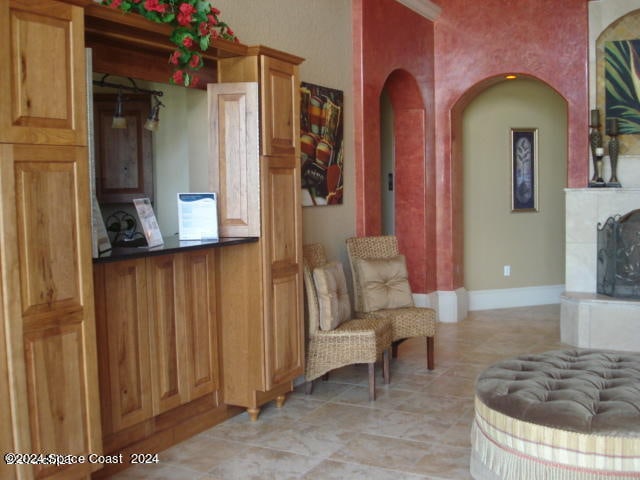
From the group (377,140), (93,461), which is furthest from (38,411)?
(377,140)

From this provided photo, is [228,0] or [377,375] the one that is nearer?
[228,0]

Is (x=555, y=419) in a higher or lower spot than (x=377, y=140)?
lower

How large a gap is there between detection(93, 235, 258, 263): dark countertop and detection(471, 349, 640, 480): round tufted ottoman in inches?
56.0

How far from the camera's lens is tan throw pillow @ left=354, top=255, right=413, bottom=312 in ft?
16.5

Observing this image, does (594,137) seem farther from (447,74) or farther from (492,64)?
(447,74)

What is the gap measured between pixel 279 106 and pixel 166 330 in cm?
Answer: 136

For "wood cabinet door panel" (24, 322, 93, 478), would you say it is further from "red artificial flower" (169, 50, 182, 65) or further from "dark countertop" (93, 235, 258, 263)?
"red artificial flower" (169, 50, 182, 65)

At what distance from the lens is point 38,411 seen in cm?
255

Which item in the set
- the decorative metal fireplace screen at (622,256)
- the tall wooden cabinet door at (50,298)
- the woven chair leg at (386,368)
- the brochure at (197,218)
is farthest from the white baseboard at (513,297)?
the tall wooden cabinet door at (50,298)

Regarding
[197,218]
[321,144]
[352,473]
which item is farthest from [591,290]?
[197,218]

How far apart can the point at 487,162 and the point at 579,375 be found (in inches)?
187

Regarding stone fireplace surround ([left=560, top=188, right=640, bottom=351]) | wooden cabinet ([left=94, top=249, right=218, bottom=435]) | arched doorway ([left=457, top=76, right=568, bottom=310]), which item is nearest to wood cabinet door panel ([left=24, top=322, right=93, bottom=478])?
wooden cabinet ([left=94, top=249, right=218, bottom=435])

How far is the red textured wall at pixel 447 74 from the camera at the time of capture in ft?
18.7

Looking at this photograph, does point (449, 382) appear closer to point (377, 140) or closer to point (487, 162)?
point (377, 140)
